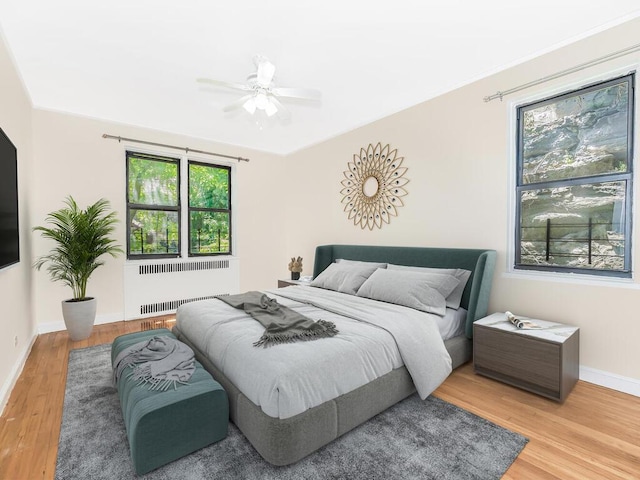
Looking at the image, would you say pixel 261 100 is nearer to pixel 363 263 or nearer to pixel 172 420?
pixel 363 263

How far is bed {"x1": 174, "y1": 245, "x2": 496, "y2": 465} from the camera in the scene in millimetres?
1577

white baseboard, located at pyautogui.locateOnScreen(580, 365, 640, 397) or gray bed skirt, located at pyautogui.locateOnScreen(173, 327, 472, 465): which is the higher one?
gray bed skirt, located at pyautogui.locateOnScreen(173, 327, 472, 465)

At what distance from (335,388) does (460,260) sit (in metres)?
1.96

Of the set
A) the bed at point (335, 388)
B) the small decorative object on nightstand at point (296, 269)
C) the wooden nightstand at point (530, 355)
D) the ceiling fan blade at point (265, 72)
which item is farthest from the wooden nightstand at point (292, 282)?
the ceiling fan blade at point (265, 72)

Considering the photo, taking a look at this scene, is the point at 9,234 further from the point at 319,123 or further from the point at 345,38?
the point at 319,123

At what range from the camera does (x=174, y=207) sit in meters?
4.79

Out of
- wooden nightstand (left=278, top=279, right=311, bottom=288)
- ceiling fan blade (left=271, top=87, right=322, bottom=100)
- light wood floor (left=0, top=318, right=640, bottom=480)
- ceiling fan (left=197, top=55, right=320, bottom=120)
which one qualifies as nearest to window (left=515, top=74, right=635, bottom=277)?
light wood floor (left=0, top=318, right=640, bottom=480)

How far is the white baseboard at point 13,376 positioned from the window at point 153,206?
1.62 metres

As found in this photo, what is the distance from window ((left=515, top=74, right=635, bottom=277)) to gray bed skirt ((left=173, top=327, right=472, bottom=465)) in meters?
1.77

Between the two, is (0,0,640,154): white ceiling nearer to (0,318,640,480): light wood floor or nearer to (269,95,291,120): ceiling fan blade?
(269,95,291,120): ceiling fan blade

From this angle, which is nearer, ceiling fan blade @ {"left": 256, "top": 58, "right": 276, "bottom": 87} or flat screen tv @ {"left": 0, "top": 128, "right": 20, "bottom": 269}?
flat screen tv @ {"left": 0, "top": 128, "right": 20, "bottom": 269}

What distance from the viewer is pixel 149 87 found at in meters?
3.26

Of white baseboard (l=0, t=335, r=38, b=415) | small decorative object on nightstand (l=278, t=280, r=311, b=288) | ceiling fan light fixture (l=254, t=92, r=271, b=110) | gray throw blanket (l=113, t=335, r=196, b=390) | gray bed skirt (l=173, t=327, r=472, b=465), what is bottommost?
white baseboard (l=0, t=335, r=38, b=415)

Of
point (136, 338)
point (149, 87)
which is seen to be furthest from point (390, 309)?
point (149, 87)
